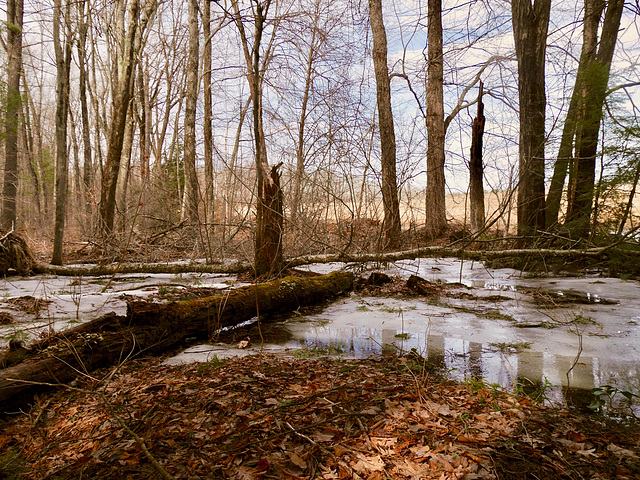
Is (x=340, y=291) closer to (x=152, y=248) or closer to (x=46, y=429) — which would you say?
(x=46, y=429)

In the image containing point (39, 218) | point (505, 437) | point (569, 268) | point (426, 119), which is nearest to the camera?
point (505, 437)

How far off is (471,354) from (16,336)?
3.92m

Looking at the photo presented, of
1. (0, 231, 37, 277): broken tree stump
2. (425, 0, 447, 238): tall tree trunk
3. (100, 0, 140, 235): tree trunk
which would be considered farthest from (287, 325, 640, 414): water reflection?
(425, 0, 447, 238): tall tree trunk

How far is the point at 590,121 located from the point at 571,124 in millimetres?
310

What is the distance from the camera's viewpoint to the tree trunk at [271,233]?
18.3 feet

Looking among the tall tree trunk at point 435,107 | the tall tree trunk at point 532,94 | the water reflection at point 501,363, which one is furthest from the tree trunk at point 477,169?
the water reflection at point 501,363

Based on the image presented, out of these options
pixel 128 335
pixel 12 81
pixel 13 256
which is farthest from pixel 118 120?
pixel 128 335

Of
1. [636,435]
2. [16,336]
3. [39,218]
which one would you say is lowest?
[636,435]

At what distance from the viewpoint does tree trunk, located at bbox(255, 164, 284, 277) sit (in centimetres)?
557

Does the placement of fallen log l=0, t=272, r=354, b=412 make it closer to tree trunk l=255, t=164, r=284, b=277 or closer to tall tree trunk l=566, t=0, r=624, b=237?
tree trunk l=255, t=164, r=284, b=277

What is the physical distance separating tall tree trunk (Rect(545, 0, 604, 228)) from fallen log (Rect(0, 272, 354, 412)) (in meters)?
5.18

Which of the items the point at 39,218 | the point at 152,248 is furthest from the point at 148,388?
the point at 39,218

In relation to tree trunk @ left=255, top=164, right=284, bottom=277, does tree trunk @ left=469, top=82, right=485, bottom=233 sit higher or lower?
higher

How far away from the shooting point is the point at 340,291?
588cm
